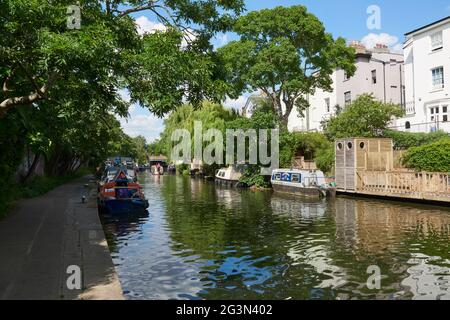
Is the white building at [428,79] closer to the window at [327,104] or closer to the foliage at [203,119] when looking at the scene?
the window at [327,104]

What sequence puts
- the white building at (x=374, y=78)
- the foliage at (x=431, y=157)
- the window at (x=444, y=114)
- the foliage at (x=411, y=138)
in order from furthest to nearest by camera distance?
the white building at (x=374, y=78)
the window at (x=444, y=114)
the foliage at (x=411, y=138)
the foliage at (x=431, y=157)

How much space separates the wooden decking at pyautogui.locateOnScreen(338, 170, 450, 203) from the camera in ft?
73.7

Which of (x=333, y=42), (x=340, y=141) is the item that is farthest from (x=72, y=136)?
(x=333, y=42)

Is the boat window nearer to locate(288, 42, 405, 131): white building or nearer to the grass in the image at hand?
locate(288, 42, 405, 131): white building

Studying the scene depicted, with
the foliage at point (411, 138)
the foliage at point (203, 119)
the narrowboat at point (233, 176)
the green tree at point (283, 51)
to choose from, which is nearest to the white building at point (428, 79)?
the foliage at point (411, 138)

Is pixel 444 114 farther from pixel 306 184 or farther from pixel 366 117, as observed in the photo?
pixel 306 184

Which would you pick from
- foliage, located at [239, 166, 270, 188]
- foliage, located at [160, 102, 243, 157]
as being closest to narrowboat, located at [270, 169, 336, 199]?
foliage, located at [239, 166, 270, 188]

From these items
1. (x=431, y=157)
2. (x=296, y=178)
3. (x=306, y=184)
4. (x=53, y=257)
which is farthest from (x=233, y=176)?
(x=53, y=257)

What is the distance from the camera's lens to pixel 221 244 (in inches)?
544

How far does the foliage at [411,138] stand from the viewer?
29.2m

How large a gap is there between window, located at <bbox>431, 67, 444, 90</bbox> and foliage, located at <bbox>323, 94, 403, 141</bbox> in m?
3.18

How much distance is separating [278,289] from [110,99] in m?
5.63

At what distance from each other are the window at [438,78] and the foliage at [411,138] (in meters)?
4.36

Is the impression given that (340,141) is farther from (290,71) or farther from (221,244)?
(221,244)
